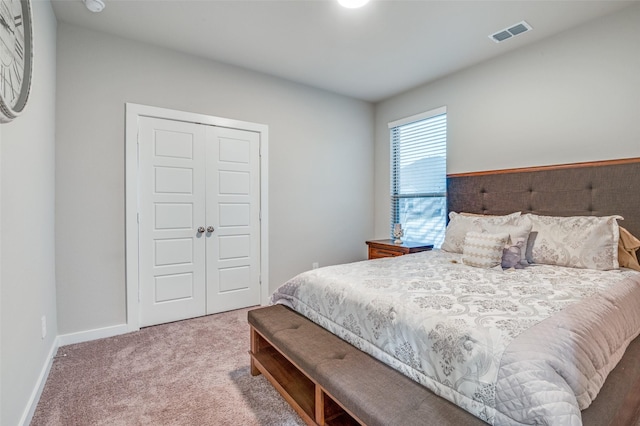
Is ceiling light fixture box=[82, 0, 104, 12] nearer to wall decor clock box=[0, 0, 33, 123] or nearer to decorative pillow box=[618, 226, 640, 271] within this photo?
wall decor clock box=[0, 0, 33, 123]

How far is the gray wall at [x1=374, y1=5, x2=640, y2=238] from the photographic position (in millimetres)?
2389

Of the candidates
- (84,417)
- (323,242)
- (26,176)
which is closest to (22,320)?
(84,417)

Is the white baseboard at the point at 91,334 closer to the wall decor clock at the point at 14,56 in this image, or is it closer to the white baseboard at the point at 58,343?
the white baseboard at the point at 58,343

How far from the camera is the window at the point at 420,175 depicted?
12.1 feet

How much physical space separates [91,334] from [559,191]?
4.15m

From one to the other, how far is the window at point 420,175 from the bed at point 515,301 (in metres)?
0.75

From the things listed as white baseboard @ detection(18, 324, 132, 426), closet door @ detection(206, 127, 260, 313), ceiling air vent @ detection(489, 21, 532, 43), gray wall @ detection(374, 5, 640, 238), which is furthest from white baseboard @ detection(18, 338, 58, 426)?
ceiling air vent @ detection(489, 21, 532, 43)

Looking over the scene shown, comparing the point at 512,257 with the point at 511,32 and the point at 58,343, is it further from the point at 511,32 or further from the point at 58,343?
the point at 58,343

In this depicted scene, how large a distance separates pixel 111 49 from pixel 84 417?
2.82 m

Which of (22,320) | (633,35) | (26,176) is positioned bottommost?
(22,320)

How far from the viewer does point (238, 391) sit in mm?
1901

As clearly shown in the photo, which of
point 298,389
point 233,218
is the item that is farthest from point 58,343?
point 298,389

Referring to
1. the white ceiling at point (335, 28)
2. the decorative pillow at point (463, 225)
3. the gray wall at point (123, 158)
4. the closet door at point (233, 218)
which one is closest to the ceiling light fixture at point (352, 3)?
the white ceiling at point (335, 28)

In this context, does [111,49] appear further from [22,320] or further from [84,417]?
[84,417]
